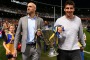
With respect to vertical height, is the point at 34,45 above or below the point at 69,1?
below

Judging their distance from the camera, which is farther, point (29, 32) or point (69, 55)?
point (29, 32)

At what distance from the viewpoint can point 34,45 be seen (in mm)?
5383

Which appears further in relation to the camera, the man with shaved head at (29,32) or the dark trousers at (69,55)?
the man with shaved head at (29,32)

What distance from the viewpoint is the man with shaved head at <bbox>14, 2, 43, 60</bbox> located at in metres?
5.27

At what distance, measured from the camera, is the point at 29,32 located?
5336mm

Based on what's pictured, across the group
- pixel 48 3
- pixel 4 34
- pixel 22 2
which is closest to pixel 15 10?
pixel 22 2

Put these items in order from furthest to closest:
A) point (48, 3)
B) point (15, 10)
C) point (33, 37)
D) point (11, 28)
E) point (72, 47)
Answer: point (48, 3) → point (15, 10) → point (11, 28) → point (33, 37) → point (72, 47)

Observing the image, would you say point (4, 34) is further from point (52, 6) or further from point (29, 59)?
point (52, 6)

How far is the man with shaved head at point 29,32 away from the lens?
17.3ft

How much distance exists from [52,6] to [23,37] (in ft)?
238

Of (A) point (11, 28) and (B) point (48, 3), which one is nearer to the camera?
(A) point (11, 28)

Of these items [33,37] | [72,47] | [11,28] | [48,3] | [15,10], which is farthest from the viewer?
[48,3]

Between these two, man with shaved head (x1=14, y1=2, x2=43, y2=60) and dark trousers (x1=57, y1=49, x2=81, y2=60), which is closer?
dark trousers (x1=57, y1=49, x2=81, y2=60)

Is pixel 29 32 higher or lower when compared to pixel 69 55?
higher
